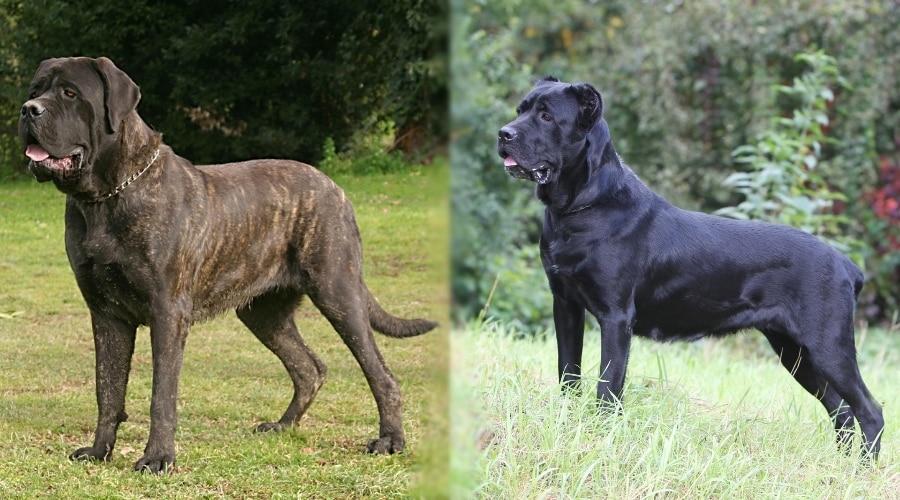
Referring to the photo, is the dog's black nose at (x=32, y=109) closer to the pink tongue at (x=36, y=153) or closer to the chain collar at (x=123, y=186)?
the pink tongue at (x=36, y=153)

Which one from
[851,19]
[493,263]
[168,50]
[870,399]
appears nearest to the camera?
[870,399]

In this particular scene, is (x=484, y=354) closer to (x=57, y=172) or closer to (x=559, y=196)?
(x=559, y=196)

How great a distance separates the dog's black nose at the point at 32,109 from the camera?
7.41ft

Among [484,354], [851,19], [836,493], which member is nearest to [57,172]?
[484,354]

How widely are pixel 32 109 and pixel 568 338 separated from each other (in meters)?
1.34

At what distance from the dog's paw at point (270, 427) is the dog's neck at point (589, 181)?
1.46 m

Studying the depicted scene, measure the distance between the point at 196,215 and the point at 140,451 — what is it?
0.68m

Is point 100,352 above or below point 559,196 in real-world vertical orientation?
below

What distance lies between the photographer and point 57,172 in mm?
2344

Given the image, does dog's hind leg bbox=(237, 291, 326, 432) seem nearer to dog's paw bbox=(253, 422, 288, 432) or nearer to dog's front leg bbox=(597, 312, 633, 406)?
dog's paw bbox=(253, 422, 288, 432)

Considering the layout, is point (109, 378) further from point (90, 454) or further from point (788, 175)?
point (788, 175)

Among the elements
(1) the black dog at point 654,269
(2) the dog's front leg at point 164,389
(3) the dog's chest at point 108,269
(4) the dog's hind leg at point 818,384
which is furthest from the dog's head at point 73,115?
(4) the dog's hind leg at point 818,384

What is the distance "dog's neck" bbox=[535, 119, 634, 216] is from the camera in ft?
5.71

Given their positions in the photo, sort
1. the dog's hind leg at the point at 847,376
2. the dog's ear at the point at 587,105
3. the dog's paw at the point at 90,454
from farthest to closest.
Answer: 1. the dog's paw at the point at 90,454
2. the dog's hind leg at the point at 847,376
3. the dog's ear at the point at 587,105
